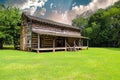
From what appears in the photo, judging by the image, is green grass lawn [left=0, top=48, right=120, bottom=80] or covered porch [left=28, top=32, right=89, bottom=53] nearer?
green grass lawn [left=0, top=48, right=120, bottom=80]

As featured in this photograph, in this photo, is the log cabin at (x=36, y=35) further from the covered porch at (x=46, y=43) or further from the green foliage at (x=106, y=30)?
the green foliage at (x=106, y=30)

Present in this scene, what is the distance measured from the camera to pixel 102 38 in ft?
199

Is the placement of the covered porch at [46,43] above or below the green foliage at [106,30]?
below

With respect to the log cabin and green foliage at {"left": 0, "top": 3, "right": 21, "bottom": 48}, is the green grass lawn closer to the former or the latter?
the log cabin

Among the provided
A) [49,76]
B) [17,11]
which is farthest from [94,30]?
[49,76]

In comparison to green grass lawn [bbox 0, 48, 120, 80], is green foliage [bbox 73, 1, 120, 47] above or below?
above

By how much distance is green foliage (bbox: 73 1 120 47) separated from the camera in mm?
59250

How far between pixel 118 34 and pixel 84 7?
112 feet

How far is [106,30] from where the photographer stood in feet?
198

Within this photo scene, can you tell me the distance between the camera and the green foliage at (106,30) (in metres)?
59.2

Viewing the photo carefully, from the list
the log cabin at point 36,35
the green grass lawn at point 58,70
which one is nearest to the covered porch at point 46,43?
the log cabin at point 36,35

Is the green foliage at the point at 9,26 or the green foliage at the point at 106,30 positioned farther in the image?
the green foliage at the point at 106,30

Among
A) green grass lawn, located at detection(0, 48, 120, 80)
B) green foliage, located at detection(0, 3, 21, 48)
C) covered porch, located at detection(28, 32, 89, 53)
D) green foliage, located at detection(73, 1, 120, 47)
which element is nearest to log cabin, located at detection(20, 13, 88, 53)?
covered porch, located at detection(28, 32, 89, 53)

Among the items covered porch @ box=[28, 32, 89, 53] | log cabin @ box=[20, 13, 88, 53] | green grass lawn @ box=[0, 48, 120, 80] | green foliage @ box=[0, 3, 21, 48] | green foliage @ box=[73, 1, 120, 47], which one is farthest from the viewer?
green foliage @ box=[73, 1, 120, 47]
